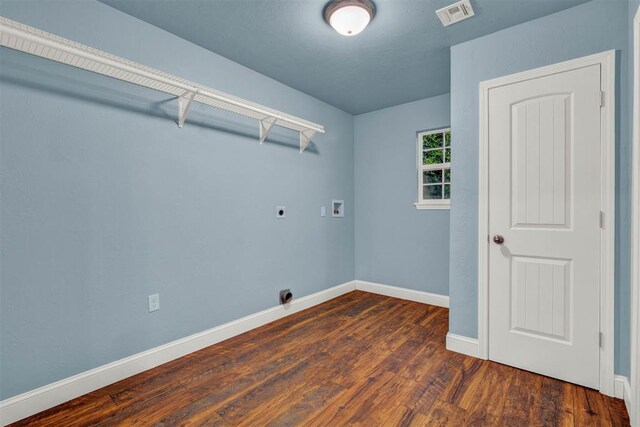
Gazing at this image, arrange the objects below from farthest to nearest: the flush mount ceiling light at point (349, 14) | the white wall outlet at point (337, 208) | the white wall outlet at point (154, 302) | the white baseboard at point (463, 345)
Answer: the white wall outlet at point (337, 208), the white baseboard at point (463, 345), the white wall outlet at point (154, 302), the flush mount ceiling light at point (349, 14)

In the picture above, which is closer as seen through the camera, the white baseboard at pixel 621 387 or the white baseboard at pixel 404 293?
the white baseboard at pixel 621 387

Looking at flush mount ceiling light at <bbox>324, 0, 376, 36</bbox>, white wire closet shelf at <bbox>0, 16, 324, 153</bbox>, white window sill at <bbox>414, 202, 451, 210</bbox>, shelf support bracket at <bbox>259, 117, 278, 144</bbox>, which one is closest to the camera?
white wire closet shelf at <bbox>0, 16, 324, 153</bbox>

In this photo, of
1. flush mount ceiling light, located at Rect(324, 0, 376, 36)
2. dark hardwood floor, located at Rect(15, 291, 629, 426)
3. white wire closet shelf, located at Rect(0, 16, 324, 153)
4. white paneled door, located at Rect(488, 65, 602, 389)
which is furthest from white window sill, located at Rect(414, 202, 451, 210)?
flush mount ceiling light, located at Rect(324, 0, 376, 36)

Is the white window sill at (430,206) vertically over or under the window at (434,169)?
under

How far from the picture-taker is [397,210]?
3844 mm

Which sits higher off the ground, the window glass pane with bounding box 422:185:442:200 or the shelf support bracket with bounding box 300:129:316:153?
the shelf support bracket with bounding box 300:129:316:153

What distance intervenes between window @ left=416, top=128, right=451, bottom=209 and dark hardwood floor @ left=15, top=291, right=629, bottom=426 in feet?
5.46

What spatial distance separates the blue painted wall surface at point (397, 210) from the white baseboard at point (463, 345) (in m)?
1.13

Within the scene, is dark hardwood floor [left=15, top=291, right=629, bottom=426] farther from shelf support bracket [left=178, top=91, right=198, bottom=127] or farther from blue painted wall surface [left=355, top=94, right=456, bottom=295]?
shelf support bracket [left=178, top=91, right=198, bottom=127]

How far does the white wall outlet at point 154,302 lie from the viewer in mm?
2131

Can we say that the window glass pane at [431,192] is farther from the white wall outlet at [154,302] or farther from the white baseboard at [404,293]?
the white wall outlet at [154,302]

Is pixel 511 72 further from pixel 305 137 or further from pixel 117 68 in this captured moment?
pixel 117 68

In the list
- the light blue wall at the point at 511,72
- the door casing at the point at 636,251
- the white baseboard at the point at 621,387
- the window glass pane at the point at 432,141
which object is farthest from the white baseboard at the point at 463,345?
the window glass pane at the point at 432,141

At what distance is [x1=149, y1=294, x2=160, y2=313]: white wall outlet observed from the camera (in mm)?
2131
